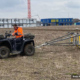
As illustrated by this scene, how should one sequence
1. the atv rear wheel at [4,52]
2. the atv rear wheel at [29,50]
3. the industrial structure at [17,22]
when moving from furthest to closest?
the industrial structure at [17,22], the atv rear wheel at [29,50], the atv rear wheel at [4,52]

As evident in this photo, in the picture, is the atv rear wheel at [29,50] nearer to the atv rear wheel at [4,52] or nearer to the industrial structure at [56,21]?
the atv rear wheel at [4,52]

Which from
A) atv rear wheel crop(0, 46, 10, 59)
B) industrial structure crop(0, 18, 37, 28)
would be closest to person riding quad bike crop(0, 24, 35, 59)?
atv rear wheel crop(0, 46, 10, 59)

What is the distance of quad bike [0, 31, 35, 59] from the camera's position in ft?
30.1

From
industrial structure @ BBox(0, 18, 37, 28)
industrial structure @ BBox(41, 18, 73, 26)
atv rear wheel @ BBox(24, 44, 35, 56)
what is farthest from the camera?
industrial structure @ BBox(41, 18, 73, 26)

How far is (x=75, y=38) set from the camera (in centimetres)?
1159

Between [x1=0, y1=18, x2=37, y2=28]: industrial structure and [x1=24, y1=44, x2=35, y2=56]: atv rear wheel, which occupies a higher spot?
[x1=0, y1=18, x2=37, y2=28]: industrial structure

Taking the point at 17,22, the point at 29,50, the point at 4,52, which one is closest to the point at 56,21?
the point at 17,22

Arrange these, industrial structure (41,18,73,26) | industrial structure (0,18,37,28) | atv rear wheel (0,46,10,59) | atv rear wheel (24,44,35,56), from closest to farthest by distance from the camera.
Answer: atv rear wheel (0,46,10,59), atv rear wheel (24,44,35,56), industrial structure (0,18,37,28), industrial structure (41,18,73,26)

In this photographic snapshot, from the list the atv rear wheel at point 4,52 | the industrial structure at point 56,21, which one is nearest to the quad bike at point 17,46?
the atv rear wheel at point 4,52

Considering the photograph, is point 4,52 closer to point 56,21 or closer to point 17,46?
point 17,46

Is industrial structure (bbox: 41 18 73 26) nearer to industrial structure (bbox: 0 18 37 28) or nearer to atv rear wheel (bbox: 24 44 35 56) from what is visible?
industrial structure (bbox: 0 18 37 28)

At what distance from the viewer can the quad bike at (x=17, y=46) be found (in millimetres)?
9188

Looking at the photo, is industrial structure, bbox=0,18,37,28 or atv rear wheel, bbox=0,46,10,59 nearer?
atv rear wheel, bbox=0,46,10,59

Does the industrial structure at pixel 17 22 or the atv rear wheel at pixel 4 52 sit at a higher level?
the industrial structure at pixel 17 22
